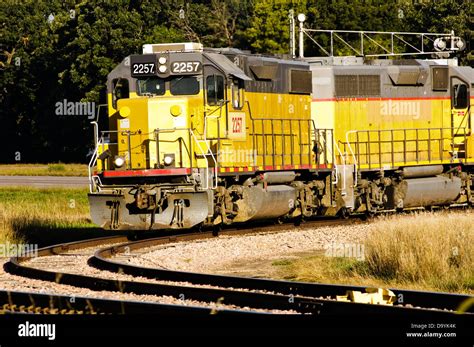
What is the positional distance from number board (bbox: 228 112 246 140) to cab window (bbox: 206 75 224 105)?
18.6 inches

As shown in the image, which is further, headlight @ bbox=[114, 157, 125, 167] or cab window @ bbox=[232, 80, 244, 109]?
cab window @ bbox=[232, 80, 244, 109]

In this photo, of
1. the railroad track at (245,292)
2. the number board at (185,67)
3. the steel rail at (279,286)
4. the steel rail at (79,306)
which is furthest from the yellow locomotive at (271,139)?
the steel rail at (79,306)

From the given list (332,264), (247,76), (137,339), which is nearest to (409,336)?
(137,339)

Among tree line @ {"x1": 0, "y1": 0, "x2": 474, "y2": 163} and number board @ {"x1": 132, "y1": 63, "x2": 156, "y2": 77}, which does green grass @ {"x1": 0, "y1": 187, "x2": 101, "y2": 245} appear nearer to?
number board @ {"x1": 132, "y1": 63, "x2": 156, "y2": 77}

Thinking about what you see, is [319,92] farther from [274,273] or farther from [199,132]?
[274,273]

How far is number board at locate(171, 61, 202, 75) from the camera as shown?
18859 mm

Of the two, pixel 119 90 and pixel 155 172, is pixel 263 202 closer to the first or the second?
pixel 155 172

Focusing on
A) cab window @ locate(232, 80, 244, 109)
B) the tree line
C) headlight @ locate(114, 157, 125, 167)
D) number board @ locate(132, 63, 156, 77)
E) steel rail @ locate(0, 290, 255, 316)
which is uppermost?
the tree line

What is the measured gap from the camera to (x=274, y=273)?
15.0m

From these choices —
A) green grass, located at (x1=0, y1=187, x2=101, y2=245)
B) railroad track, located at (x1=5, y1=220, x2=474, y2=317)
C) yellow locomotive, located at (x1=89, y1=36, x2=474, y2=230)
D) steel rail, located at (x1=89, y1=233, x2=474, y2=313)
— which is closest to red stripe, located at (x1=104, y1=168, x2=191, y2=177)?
yellow locomotive, located at (x1=89, y1=36, x2=474, y2=230)

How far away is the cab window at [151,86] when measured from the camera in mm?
19062

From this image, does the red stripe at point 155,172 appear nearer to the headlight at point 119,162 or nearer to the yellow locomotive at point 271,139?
the yellow locomotive at point 271,139

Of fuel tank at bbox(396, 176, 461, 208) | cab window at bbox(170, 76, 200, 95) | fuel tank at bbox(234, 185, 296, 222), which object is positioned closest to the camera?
cab window at bbox(170, 76, 200, 95)

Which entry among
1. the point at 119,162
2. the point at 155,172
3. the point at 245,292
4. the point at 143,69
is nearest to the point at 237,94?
the point at 143,69
